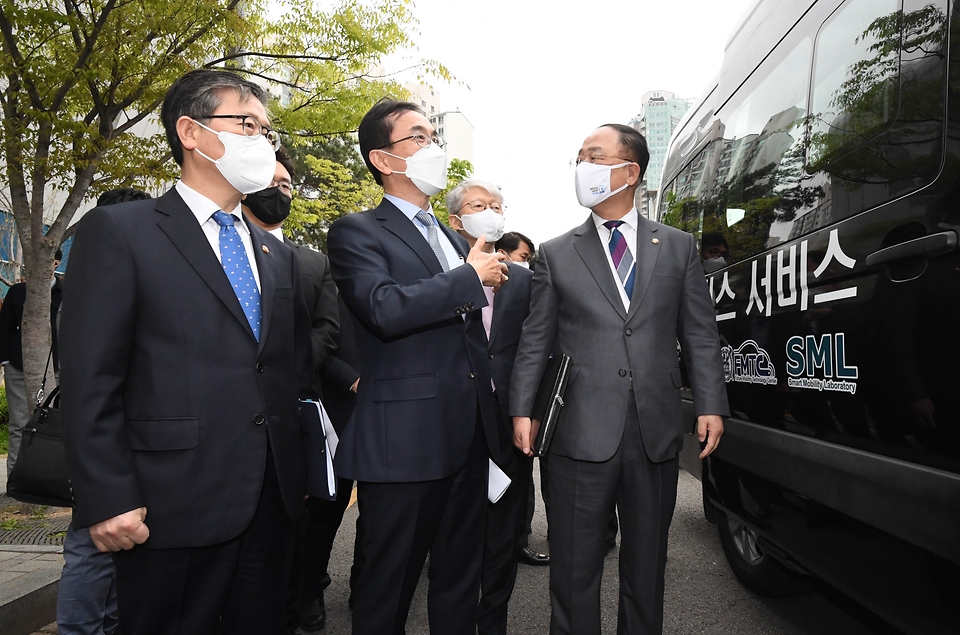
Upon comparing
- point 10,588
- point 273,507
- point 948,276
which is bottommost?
point 10,588

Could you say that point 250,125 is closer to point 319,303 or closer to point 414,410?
point 414,410

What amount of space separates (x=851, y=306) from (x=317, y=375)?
2310 mm

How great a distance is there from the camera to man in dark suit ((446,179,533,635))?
276 centimetres

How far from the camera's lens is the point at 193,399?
1.70 meters

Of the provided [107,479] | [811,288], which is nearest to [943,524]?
[811,288]

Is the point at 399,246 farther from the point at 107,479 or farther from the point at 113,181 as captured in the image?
the point at 113,181

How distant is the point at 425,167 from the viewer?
93.7 inches

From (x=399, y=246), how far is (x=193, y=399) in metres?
0.81

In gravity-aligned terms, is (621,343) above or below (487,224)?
below

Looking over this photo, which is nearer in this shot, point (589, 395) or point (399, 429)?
point (399, 429)

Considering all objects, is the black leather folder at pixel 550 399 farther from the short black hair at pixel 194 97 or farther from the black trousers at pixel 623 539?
the short black hair at pixel 194 97

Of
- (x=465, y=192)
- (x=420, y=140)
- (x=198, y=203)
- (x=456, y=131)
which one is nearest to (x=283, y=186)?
(x=465, y=192)

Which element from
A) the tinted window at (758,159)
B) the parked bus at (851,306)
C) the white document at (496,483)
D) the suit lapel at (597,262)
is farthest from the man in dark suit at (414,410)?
the tinted window at (758,159)

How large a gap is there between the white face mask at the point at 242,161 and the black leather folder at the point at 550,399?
1150mm
